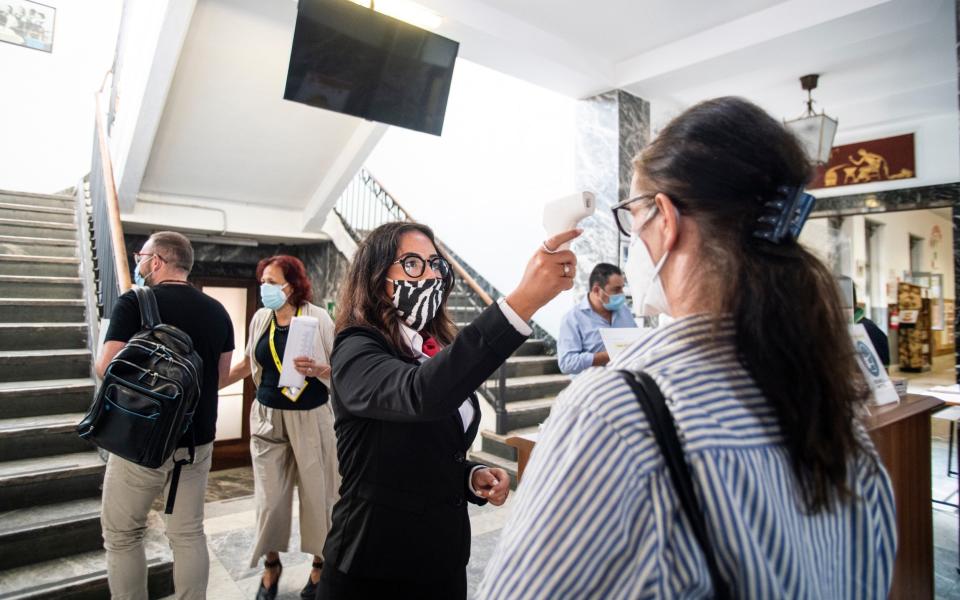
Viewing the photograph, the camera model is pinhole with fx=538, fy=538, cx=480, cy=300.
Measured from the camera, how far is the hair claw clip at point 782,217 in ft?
2.14

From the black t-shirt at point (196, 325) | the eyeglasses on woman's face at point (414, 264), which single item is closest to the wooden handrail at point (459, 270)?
the black t-shirt at point (196, 325)

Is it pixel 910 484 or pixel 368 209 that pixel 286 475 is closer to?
pixel 910 484

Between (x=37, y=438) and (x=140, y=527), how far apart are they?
1.50 metres

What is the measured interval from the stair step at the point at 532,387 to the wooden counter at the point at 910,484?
10.2ft

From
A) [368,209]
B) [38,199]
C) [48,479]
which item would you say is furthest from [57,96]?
[48,479]

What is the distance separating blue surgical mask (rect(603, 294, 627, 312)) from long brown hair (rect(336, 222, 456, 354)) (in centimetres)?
230

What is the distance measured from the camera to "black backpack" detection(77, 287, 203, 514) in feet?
6.40

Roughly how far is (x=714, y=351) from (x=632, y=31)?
15.4ft

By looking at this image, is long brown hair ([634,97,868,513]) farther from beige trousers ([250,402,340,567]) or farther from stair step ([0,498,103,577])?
stair step ([0,498,103,577])

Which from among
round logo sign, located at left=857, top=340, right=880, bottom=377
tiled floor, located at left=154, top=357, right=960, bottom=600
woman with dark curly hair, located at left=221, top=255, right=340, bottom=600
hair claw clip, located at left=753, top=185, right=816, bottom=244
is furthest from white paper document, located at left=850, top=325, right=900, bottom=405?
woman with dark curly hair, located at left=221, top=255, right=340, bottom=600

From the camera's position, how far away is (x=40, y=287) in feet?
14.8

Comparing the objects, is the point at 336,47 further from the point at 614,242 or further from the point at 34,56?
the point at 34,56

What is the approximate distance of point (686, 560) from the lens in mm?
524

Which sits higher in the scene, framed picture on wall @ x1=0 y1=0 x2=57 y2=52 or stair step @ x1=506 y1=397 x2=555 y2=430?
framed picture on wall @ x1=0 y1=0 x2=57 y2=52
